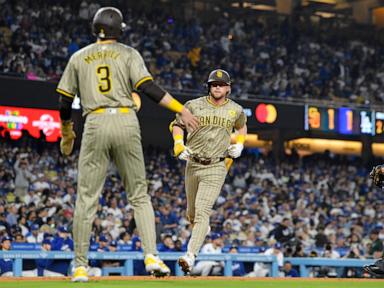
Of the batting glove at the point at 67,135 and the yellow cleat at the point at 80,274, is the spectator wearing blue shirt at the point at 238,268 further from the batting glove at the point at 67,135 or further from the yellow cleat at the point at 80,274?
the batting glove at the point at 67,135

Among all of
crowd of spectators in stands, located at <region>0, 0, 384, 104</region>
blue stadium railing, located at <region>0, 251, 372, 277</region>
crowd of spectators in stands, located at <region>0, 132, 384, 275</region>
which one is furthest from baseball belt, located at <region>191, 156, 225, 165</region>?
crowd of spectators in stands, located at <region>0, 0, 384, 104</region>

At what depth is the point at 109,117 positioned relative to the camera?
6.85m

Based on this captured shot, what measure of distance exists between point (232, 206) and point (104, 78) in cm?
1594

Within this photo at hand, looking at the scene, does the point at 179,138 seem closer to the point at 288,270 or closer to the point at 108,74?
the point at 108,74

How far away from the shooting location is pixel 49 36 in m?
25.1

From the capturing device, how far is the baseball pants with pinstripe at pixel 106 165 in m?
6.86

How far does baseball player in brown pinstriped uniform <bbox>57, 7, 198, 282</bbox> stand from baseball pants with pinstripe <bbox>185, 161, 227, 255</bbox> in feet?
5.61

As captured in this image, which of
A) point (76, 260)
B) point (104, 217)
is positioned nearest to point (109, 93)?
point (76, 260)

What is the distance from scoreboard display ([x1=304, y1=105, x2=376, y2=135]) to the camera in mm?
25734

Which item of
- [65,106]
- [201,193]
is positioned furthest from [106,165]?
[201,193]

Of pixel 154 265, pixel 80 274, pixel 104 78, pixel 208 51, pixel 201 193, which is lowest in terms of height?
pixel 80 274

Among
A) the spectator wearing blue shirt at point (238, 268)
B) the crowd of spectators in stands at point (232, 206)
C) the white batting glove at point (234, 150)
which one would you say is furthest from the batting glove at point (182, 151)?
the spectator wearing blue shirt at point (238, 268)

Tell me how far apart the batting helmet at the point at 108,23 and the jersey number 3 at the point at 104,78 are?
26 cm

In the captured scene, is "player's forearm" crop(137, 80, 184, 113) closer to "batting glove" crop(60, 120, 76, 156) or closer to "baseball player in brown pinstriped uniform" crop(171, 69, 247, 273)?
"batting glove" crop(60, 120, 76, 156)
